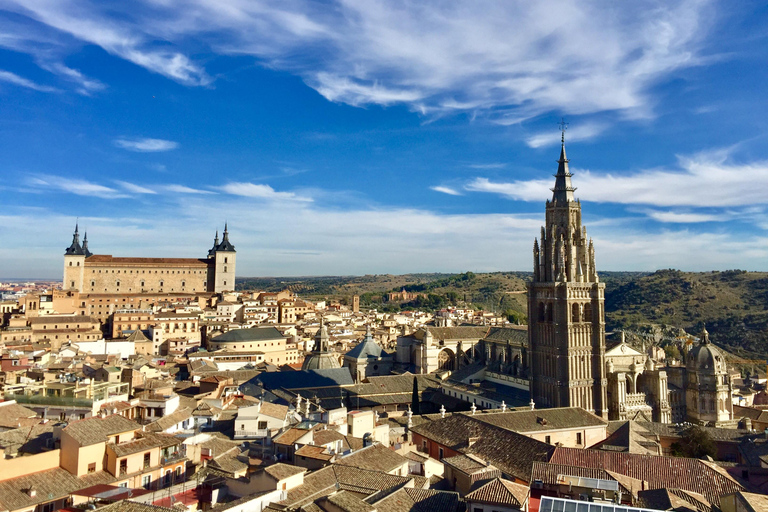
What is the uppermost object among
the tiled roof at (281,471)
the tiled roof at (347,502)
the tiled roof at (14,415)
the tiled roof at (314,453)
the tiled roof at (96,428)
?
the tiled roof at (96,428)

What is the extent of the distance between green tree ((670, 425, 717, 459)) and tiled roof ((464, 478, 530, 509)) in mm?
15393

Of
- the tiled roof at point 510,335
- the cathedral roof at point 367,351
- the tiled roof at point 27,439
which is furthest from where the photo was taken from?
the cathedral roof at point 367,351

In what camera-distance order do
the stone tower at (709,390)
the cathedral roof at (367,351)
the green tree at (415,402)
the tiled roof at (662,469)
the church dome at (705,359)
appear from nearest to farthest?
the tiled roof at (662,469), the green tree at (415,402), the stone tower at (709,390), the church dome at (705,359), the cathedral roof at (367,351)

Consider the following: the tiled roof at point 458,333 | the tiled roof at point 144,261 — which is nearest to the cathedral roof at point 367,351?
the tiled roof at point 458,333

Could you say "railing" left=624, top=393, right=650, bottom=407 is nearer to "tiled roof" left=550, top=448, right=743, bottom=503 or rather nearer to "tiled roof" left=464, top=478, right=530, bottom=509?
"tiled roof" left=550, top=448, right=743, bottom=503

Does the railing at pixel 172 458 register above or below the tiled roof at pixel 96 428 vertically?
below

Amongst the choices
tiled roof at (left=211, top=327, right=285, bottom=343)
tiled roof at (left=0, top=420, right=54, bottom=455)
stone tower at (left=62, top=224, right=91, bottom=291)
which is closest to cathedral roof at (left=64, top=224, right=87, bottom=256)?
stone tower at (left=62, top=224, right=91, bottom=291)

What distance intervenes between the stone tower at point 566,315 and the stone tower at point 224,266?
72.6 meters

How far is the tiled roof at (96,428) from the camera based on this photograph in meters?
17.6

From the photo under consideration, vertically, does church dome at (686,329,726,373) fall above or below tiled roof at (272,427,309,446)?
above

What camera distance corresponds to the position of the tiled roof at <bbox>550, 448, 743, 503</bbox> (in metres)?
18.8

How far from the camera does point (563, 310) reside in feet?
124

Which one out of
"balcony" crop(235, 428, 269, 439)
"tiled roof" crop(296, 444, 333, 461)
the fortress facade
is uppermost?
the fortress facade

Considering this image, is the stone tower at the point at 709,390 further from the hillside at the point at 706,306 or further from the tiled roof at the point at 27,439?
the hillside at the point at 706,306
